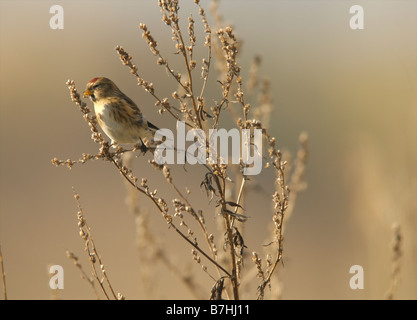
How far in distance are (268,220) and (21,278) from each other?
16.3ft

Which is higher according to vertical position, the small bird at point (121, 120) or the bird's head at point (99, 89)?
the bird's head at point (99, 89)

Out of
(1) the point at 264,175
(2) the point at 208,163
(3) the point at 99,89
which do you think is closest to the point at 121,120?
(3) the point at 99,89

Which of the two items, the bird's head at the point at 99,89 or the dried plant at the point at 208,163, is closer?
the dried plant at the point at 208,163

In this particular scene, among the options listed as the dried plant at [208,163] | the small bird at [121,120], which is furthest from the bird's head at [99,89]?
the dried plant at [208,163]

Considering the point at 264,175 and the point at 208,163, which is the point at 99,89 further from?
the point at 264,175

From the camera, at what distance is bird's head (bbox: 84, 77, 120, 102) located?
3.82 m

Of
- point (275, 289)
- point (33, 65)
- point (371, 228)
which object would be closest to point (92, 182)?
point (33, 65)

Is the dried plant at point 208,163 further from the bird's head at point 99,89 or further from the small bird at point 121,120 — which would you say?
the bird's head at point 99,89

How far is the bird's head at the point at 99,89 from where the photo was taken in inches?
150

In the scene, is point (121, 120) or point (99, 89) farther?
point (99, 89)

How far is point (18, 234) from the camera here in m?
9.84

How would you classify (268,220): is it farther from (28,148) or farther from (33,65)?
(33,65)

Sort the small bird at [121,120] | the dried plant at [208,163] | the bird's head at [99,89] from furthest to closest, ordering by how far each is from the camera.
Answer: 1. the bird's head at [99,89]
2. the small bird at [121,120]
3. the dried plant at [208,163]

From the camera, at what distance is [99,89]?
383 centimetres
